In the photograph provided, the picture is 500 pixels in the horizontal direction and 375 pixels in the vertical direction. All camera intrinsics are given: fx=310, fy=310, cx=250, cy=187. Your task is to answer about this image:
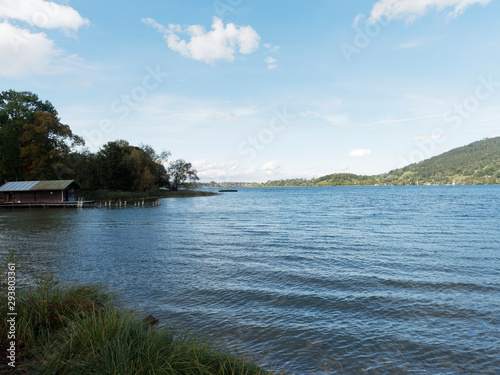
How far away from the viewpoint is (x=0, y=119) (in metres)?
61.2

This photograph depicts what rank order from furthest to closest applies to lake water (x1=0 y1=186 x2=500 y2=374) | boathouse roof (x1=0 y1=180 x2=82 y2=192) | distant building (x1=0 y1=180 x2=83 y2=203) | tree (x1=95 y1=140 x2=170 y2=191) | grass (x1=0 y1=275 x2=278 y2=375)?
tree (x1=95 y1=140 x2=170 y2=191)
distant building (x1=0 y1=180 x2=83 y2=203)
boathouse roof (x1=0 y1=180 x2=82 y2=192)
lake water (x1=0 y1=186 x2=500 y2=374)
grass (x1=0 y1=275 x2=278 y2=375)

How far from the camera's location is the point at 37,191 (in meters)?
56.1

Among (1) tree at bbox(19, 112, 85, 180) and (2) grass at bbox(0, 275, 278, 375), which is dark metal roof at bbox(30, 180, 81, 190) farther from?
(2) grass at bbox(0, 275, 278, 375)

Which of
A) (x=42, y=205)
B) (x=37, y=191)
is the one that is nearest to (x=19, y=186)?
(x=37, y=191)

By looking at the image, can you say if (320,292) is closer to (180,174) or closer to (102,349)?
(102,349)

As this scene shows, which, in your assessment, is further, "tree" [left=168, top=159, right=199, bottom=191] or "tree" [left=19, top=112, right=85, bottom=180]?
"tree" [left=168, top=159, right=199, bottom=191]

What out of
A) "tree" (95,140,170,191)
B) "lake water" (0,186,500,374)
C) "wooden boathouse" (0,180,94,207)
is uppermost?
"tree" (95,140,170,191)

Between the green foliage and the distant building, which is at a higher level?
the green foliage

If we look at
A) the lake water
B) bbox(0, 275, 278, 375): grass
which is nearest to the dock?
the lake water

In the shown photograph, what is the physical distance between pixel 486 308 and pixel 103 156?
82748 millimetres

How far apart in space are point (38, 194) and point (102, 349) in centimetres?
6361

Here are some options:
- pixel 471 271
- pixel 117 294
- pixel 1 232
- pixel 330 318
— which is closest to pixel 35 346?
pixel 117 294

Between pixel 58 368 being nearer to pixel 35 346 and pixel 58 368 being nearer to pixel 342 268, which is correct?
pixel 35 346

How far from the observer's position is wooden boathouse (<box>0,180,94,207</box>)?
55344 mm
